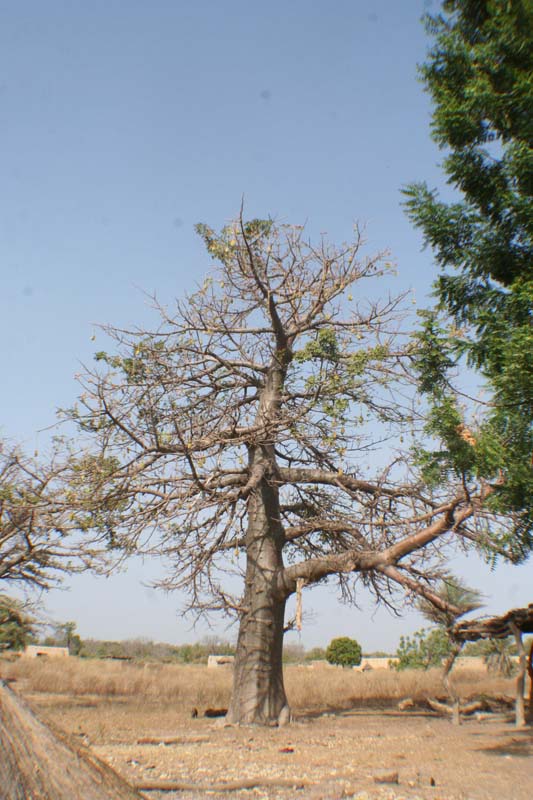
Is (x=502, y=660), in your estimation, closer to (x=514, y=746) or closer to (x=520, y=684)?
(x=520, y=684)

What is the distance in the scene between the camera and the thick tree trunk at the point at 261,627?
9852mm

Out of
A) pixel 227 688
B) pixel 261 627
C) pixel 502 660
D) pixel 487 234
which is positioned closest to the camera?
pixel 487 234

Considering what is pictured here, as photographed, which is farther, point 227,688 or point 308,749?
point 227,688

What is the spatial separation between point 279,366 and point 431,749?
668cm

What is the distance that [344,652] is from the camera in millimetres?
33969

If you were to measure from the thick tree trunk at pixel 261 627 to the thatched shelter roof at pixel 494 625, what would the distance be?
3.06 m

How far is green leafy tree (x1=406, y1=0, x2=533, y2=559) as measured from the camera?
17.5ft

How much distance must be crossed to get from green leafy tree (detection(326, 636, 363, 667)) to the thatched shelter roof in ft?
81.3

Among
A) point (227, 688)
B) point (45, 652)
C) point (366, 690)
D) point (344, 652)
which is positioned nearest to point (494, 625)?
point (366, 690)

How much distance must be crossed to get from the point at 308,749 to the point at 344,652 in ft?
94.1

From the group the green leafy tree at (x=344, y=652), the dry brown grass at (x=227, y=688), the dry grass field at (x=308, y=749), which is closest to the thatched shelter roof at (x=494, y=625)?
the dry grass field at (x=308, y=749)

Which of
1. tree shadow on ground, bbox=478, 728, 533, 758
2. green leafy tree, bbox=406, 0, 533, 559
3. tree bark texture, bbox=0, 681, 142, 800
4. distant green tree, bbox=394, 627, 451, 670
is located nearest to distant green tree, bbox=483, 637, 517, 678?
distant green tree, bbox=394, 627, 451, 670

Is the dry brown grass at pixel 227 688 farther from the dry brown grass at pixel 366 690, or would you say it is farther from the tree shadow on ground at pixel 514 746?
the tree shadow on ground at pixel 514 746

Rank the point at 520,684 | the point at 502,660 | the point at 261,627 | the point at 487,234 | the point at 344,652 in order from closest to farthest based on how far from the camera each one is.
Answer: the point at 487,234
the point at 520,684
the point at 261,627
the point at 502,660
the point at 344,652
